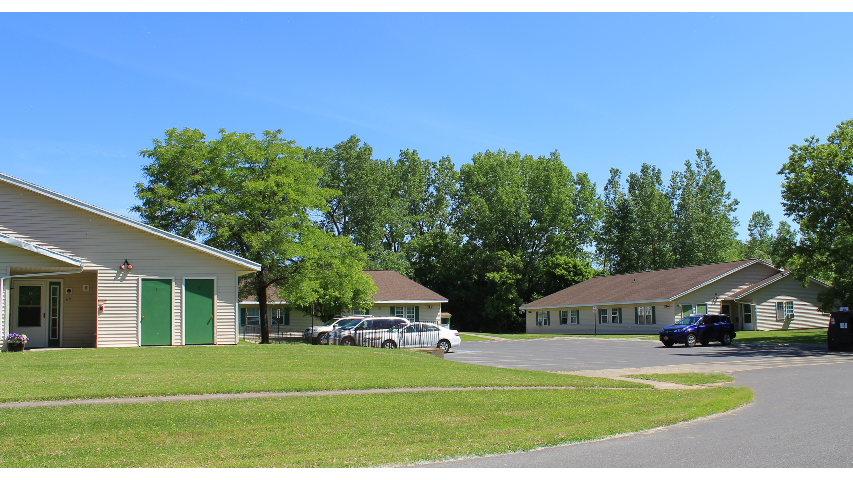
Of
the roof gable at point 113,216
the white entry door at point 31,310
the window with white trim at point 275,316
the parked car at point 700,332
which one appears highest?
the roof gable at point 113,216

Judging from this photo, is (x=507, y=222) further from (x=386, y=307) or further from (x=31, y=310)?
(x=31, y=310)

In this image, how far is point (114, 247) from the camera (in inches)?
924

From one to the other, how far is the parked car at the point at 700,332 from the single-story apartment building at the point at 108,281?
19987 millimetres

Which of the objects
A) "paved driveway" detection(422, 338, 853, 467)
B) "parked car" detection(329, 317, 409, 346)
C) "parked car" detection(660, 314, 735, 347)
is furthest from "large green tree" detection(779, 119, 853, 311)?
"parked car" detection(329, 317, 409, 346)

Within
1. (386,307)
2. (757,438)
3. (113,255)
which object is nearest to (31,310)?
(113,255)

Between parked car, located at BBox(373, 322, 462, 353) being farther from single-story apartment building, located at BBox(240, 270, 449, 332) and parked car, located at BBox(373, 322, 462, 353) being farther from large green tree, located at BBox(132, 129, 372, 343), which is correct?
single-story apartment building, located at BBox(240, 270, 449, 332)

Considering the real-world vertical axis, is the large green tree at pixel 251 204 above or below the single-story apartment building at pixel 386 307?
above

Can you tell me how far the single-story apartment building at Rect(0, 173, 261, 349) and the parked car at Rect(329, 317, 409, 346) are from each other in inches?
195

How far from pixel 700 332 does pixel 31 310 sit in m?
28.6

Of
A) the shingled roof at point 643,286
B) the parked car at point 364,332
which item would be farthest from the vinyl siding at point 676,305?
the parked car at point 364,332

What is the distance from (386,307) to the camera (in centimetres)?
4912

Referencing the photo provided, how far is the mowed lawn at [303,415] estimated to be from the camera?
25.8 ft

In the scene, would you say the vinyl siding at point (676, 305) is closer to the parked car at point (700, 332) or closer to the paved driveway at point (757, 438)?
the parked car at point (700, 332)

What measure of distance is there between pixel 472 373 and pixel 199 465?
34.9ft
